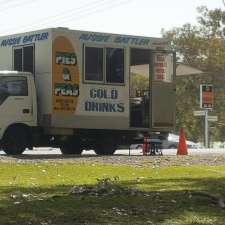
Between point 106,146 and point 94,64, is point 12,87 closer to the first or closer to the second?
point 94,64

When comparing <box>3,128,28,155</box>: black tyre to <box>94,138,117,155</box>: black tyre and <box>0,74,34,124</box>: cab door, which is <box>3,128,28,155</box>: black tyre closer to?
<box>0,74,34,124</box>: cab door

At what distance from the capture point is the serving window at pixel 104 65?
21.6 metres

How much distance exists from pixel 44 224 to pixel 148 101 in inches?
618

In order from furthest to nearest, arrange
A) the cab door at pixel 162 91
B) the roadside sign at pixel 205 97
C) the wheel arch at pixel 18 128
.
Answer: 1. the roadside sign at pixel 205 97
2. the cab door at pixel 162 91
3. the wheel arch at pixel 18 128

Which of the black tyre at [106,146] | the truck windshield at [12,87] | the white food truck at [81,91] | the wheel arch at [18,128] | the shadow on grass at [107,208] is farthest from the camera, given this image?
the black tyre at [106,146]

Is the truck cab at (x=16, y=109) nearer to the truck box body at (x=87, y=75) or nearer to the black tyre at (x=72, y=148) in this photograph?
the truck box body at (x=87, y=75)

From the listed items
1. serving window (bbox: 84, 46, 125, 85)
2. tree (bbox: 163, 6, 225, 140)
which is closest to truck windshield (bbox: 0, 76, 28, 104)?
serving window (bbox: 84, 46, 125, 85)

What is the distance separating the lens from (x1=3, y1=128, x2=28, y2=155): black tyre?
68.1ft

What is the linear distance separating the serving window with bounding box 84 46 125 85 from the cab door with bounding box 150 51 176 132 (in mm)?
1234

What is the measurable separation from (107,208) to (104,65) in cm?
1333

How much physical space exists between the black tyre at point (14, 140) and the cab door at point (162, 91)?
14.1ft

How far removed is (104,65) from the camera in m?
21.8

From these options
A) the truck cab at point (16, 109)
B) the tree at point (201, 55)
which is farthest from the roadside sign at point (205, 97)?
the tree at point (201, 55)

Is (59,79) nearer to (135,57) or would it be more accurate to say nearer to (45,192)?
(135,57)
